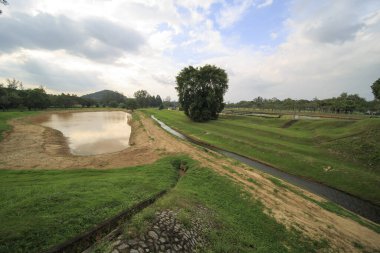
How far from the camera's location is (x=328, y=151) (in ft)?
95.9

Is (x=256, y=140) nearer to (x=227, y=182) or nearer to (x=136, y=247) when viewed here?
(x=227, y=182)

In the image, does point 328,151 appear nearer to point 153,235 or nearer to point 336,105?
point 153,235

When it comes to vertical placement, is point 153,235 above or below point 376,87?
below

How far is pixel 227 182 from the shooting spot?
17.9 meters

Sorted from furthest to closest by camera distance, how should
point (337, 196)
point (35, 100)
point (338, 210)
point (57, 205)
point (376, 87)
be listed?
point (35, 100)
point (376, 87)
point (337, 196)
point (338, 210)
point (57, 205)

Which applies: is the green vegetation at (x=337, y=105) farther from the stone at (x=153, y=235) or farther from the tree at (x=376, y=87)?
the stone at (x=153, y=235)

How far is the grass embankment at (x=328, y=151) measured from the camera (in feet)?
70.3

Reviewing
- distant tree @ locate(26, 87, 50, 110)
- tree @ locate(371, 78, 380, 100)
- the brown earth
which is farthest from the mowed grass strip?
distant tree @ locate(26, 87, 50, 110)

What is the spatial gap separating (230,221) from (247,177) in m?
8.86

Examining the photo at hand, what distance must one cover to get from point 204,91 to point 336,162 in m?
41.6

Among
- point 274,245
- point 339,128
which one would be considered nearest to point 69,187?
point 274,245

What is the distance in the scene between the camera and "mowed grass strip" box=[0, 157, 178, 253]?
7.58m

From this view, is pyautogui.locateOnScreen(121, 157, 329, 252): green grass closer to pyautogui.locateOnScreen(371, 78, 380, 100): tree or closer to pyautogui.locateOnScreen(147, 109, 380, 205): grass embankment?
pyautogui.locateOnScreen(147, 109, 380, 205): grass embankment

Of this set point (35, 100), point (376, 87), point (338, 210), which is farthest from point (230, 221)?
point (35, 100)
